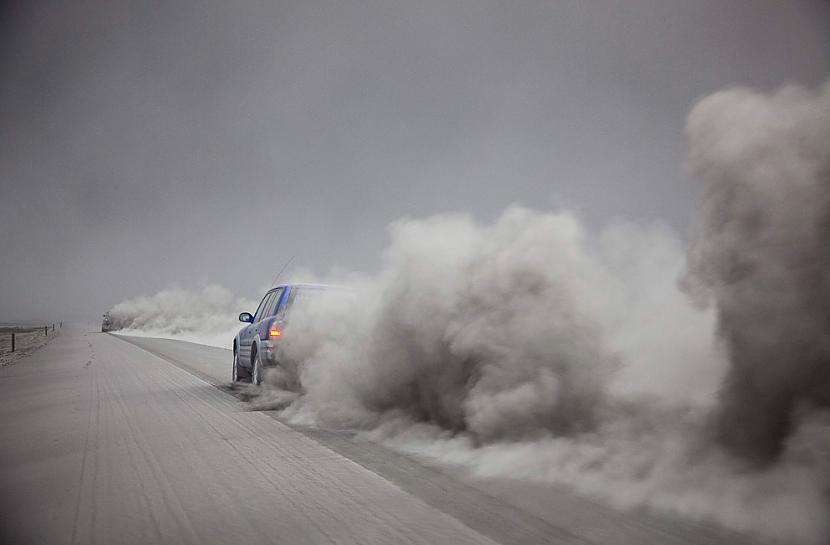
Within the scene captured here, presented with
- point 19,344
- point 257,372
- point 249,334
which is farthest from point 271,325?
point 19,344

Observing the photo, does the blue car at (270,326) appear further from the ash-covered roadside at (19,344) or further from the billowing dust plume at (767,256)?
the ash-covered roadside at (19,344)

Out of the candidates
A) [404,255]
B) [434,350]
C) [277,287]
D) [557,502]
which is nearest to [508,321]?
[434,350]

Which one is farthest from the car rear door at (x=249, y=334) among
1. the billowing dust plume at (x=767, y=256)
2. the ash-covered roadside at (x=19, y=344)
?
the ash-covered roadside at (x=19, y=344)

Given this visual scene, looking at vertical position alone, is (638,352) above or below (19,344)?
above

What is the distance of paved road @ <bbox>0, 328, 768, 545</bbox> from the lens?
362 centimetres

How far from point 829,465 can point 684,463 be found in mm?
1106

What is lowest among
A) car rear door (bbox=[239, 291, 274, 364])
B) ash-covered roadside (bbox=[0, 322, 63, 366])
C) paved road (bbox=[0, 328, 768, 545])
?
ash-covered roadside (bbox=[0, 322, 63, 366])

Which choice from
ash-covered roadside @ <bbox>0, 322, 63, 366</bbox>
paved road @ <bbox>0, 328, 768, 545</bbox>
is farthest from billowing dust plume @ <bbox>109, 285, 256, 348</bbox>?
paved road @ <bbox>0, 328, 768, 545</bbox>

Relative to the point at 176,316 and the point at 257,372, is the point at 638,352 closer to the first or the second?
the point at 257,372

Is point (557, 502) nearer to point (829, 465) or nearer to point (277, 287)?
point (829, 465)

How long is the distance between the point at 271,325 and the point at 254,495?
6.19 m

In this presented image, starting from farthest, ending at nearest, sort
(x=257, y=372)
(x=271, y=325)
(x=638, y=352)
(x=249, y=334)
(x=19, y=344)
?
(x=19, y=344) → (x=249, y=334) → (x=257, y=372) → (x=271, y=325) → (x=638, y=352)

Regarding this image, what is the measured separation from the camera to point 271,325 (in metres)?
10.4

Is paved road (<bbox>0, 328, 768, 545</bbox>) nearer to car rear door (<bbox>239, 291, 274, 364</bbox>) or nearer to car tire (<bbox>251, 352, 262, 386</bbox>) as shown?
car tire (<bbox>251, 352, 262, 386</bbox>)
